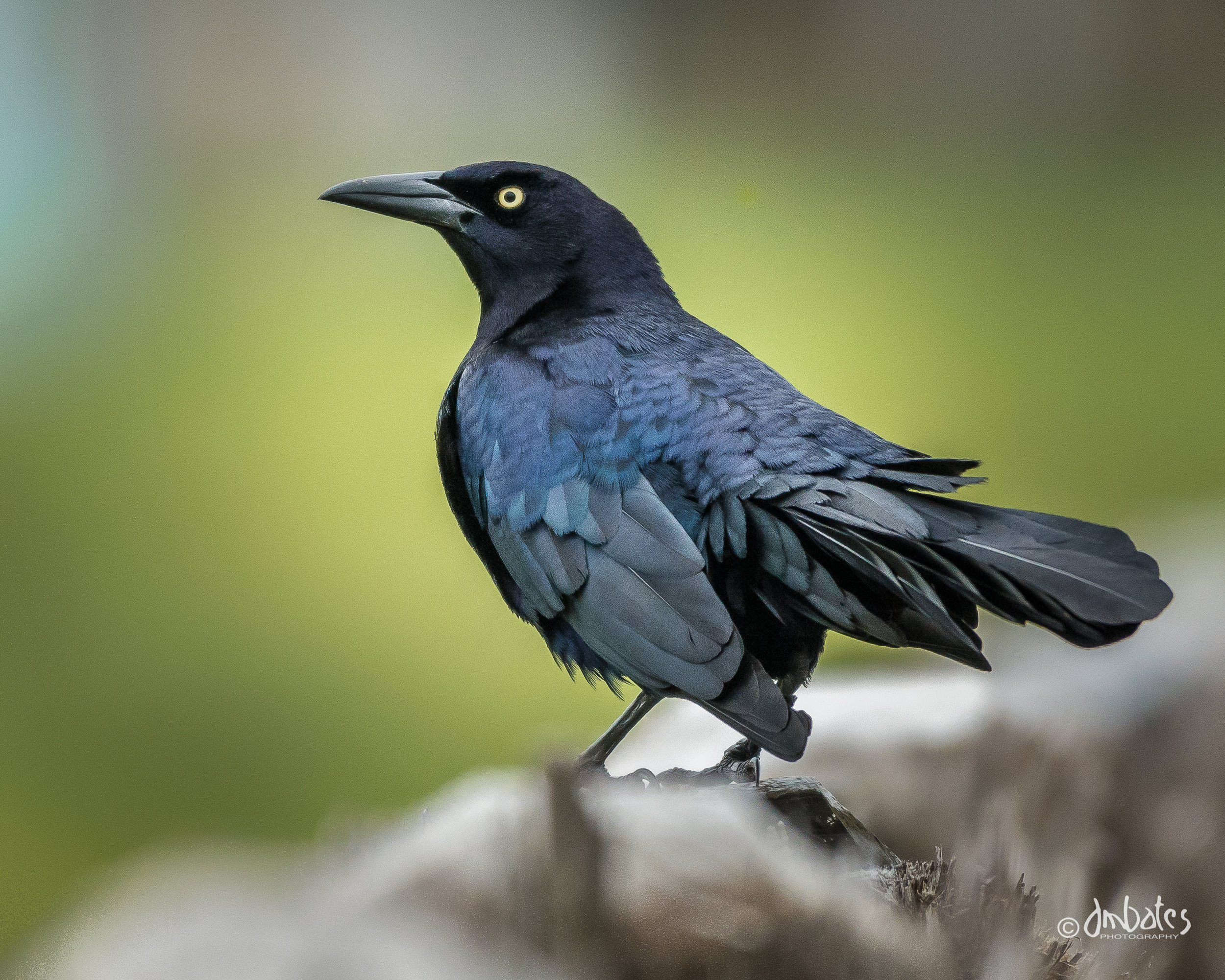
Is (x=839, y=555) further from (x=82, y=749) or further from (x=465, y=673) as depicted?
(x=82, y=749)

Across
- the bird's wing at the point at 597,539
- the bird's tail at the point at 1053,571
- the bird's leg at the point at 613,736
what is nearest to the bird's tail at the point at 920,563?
the bird's tail at the point at 1053,571

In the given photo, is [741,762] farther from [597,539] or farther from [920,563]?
[920,563]

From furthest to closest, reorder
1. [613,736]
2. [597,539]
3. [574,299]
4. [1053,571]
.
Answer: [574,299], [613,736], [597,539], [1053,571]

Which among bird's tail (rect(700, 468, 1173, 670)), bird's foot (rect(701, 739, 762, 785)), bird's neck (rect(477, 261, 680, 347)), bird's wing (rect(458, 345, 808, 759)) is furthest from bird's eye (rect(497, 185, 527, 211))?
bird's foot (rect(701, 739, 762, 785))

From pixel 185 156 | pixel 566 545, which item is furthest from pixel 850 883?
pixel 185 156

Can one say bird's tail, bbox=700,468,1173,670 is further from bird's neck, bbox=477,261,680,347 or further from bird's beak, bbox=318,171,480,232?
bird's beak, bbox=318,171,480,232

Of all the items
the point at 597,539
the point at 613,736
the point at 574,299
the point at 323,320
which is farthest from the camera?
the point at 323,320

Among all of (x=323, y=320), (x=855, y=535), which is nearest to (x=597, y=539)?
(x=855, y=535)
